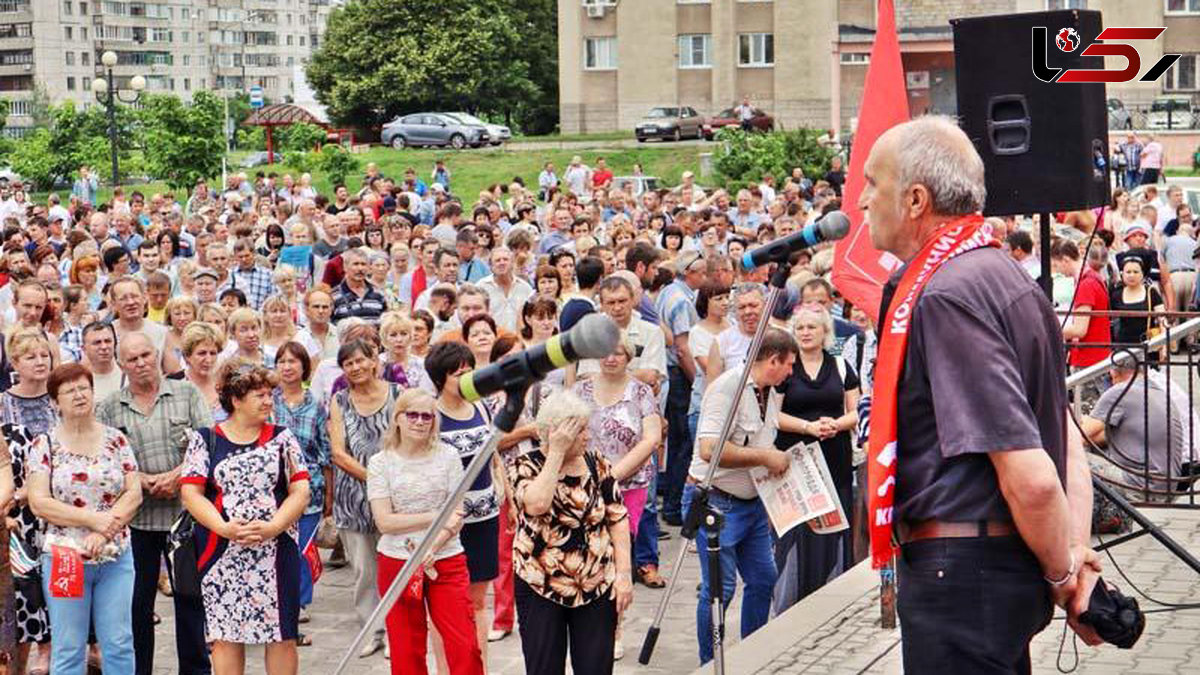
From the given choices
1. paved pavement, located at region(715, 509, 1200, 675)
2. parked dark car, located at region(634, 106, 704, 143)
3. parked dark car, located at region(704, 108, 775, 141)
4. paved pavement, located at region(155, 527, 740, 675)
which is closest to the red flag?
paved pavement, located at region(715, 509, 1200, 675)

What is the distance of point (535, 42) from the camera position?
7519 cm

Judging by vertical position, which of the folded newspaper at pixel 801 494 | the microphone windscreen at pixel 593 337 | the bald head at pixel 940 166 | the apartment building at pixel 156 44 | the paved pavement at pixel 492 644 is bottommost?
the paved pavement at pixel 492 644

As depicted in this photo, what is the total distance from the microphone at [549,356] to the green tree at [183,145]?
37.7 meters

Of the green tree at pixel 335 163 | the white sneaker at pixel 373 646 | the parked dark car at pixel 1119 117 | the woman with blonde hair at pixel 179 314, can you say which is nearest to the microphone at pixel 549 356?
the white sneaker at pixel 373 646

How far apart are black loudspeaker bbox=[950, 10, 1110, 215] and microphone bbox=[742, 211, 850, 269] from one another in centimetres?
128

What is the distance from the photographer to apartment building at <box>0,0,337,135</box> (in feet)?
460

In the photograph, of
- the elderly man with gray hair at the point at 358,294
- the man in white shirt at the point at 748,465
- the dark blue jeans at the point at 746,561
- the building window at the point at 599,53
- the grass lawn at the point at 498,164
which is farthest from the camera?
the building window at the point at 599,53

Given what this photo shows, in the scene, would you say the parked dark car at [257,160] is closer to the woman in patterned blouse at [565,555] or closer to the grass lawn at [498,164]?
the grass lawn at [498,164]

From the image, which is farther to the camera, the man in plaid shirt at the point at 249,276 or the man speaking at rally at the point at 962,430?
the man in plaid shirt at the point at 249,276

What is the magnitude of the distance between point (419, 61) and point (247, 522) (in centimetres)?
6233

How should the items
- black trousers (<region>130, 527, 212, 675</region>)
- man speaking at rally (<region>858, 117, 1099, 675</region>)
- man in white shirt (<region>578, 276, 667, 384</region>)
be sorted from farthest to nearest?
man in white shirt (<region>578, 276, 667, 384</region>) → black trousers (<region>130, 527, 212, 675</region>) → man speaking at rally (<region>858, 117, 1099, 675</region>)

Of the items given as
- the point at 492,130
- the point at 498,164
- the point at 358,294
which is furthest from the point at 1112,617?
the point at 492,130

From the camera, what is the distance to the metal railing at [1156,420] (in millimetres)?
9000

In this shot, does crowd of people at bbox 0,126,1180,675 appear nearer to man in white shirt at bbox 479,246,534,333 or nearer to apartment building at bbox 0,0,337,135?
man in white shirt at bbox 479,246,534,333
